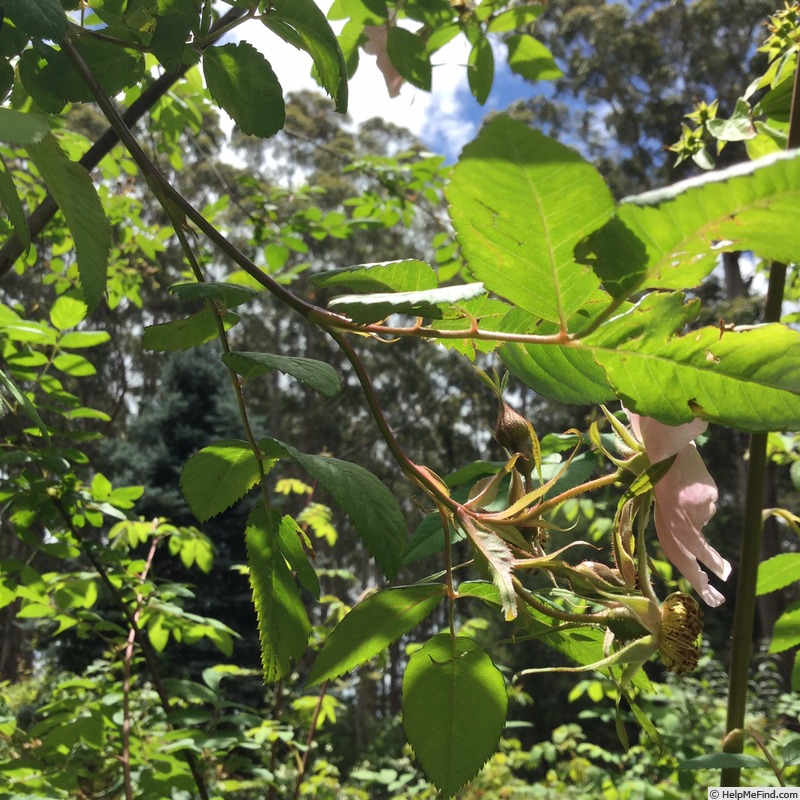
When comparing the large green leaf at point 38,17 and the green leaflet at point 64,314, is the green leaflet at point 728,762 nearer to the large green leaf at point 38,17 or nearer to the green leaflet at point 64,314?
the large green leaf at point 38,17

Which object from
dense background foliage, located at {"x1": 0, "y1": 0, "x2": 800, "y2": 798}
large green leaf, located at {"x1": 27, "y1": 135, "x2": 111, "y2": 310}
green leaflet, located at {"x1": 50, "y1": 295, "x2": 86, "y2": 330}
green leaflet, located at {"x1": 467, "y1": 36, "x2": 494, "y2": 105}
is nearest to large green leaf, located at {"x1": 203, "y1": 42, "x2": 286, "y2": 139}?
dense background foliage, located at {"x1": 0, "y1": 0, "x2": 800, "y2": 798}

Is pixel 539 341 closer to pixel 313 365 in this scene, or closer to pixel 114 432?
pixel 313 365

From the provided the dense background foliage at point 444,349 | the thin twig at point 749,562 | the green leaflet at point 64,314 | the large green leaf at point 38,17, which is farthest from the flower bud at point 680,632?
the green leaflet at point 64,314

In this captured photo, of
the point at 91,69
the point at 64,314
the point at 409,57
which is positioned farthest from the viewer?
the point at 64,314

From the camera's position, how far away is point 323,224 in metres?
1.52

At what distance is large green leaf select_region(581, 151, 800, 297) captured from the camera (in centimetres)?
15

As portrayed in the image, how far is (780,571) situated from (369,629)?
450 millimetres

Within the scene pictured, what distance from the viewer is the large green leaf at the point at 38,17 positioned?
0.28 m

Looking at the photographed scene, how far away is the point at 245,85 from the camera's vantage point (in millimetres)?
365

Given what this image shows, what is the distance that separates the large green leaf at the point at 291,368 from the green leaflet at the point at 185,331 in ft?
0.12

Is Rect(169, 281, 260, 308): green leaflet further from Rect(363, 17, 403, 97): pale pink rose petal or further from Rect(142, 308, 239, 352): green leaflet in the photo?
Rect(363, 17, 403, 97): pale pink rose petal

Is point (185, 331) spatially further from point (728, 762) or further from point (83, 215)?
point (728, 762)

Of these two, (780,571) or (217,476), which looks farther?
(780,571)

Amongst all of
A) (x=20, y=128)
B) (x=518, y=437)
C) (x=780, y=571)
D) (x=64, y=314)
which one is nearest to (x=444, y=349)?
(x=518, y=437)
